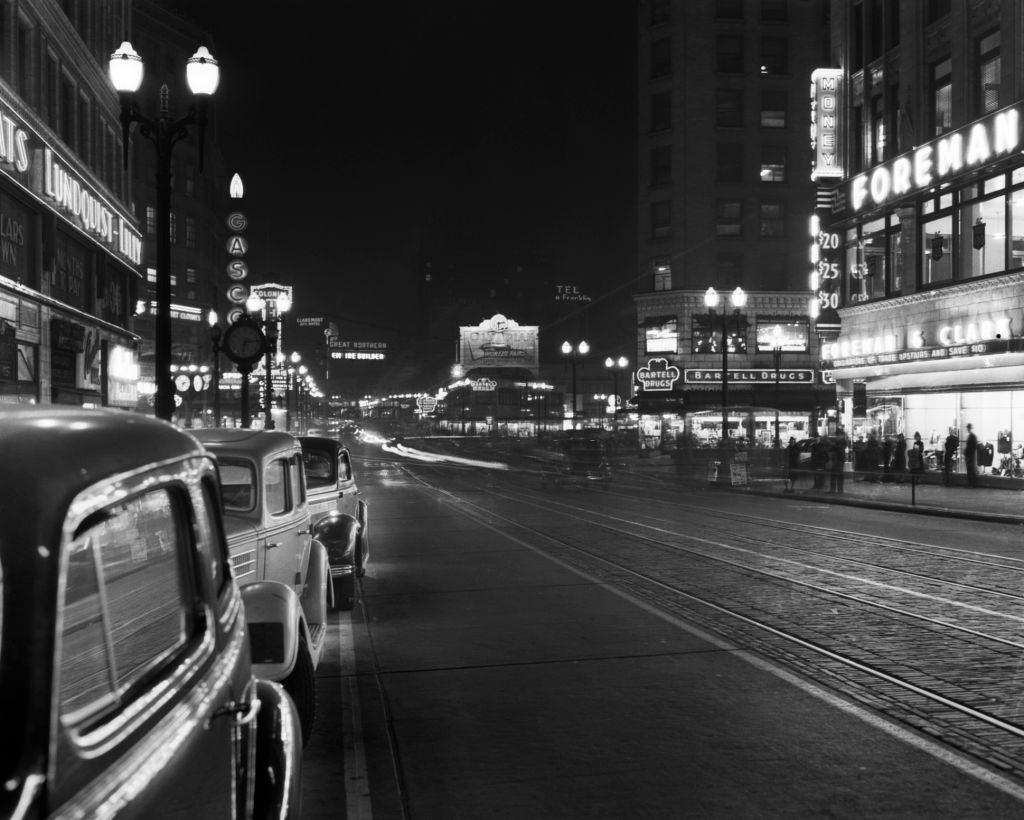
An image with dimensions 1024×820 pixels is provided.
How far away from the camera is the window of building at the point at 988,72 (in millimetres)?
32469

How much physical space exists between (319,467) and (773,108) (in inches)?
2382

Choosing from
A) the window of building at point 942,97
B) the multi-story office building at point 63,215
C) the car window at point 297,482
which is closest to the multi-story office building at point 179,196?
the multi-story office building at point 63,215

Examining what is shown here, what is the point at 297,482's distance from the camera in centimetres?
1006

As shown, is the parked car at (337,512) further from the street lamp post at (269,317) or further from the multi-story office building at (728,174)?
the multi-story office building at (728,174)

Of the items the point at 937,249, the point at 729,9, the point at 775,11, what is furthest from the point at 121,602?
the point at 775,11

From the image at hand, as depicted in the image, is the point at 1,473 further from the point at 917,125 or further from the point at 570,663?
the point at 917,125

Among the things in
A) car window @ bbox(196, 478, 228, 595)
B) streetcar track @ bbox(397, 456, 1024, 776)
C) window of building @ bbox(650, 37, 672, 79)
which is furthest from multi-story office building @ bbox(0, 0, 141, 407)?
window of building @ bbox(650, 37, 672, 79)

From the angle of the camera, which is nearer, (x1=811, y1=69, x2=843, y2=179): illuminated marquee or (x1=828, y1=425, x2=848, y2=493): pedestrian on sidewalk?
(x1=828, y1=425, x2=848, y2=493): pedestrian on sidewalk

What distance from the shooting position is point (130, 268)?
108ft

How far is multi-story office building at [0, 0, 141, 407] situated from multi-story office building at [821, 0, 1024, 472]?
23.7 metres

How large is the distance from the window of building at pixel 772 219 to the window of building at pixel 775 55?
7.98 meters

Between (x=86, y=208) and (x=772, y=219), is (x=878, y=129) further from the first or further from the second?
(x=772, y=219)

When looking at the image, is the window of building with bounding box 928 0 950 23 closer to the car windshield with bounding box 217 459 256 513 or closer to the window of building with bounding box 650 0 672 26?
the car windshield with bounding box 217 459 256 513

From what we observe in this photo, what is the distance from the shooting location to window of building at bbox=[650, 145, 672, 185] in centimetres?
6900
